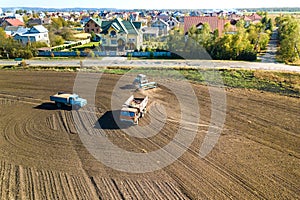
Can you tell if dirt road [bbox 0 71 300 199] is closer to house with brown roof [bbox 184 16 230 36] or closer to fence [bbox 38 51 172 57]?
fence [bbox 38 51 172 57]

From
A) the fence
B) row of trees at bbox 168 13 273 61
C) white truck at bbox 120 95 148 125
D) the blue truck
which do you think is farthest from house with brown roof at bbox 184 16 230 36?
white truck at bbox 120 95 148 125

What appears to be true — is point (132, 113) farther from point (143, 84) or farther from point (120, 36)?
point (120, 36)

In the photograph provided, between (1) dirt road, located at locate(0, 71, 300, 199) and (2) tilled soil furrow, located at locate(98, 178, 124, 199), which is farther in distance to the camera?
(1) dirt road, located at locate(0, 71, 300, 199)

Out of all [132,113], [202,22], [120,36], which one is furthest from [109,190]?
[202,22]

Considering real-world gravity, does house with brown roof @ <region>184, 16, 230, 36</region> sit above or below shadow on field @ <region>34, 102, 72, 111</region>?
above

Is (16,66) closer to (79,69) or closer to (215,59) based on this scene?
(79,69)

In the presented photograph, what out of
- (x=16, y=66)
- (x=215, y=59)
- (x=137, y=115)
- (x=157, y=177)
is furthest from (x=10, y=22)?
(x=157, y=177)
